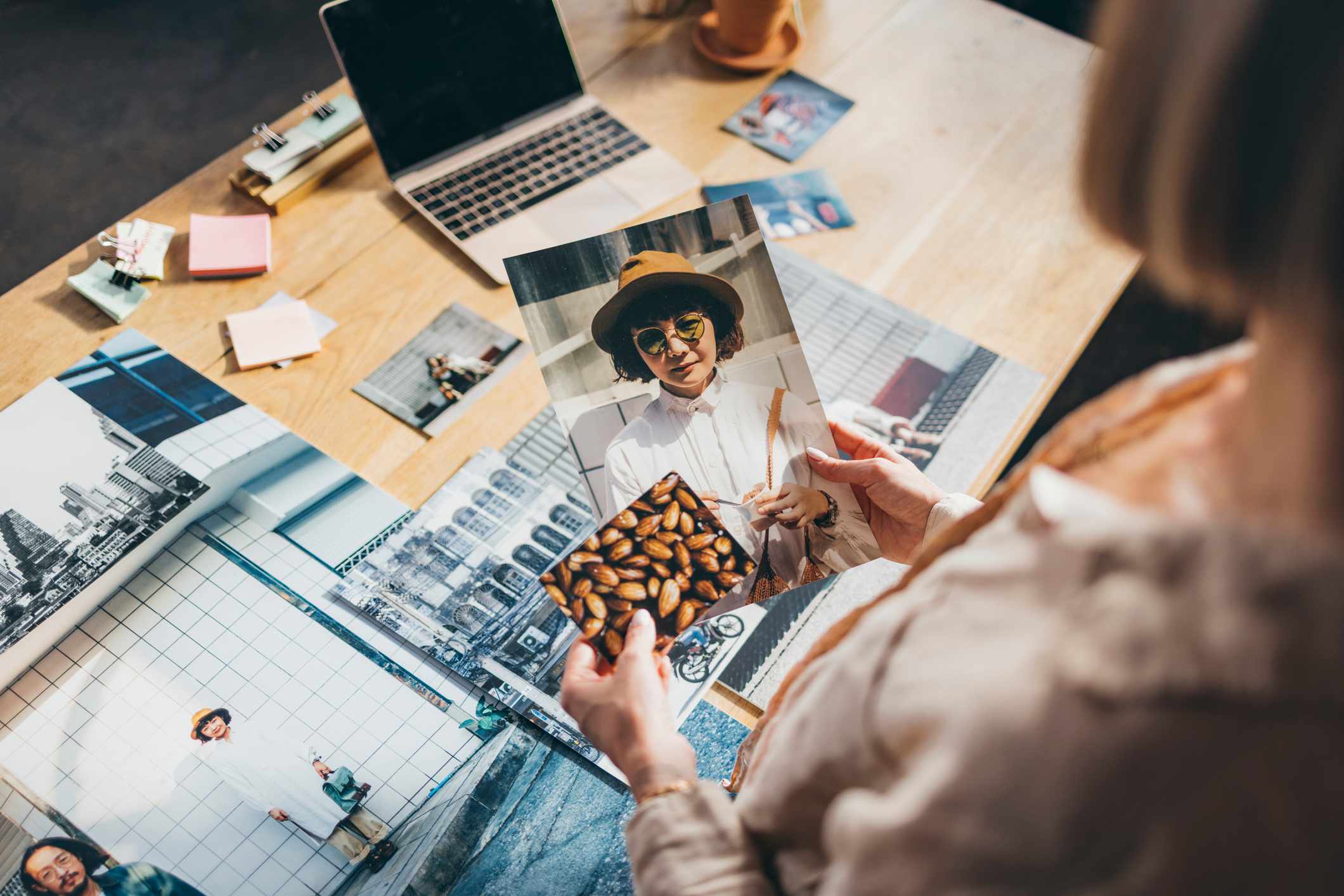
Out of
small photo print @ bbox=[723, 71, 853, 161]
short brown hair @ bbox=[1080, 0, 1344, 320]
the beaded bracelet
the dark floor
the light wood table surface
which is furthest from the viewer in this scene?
the dark floor

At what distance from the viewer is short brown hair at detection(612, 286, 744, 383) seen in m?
0.84

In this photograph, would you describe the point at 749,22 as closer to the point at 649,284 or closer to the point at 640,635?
the point at 649,284

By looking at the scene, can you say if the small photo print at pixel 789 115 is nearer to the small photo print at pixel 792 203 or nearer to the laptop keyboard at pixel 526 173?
the small photo print at pixel 792 203

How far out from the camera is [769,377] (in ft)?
2.83

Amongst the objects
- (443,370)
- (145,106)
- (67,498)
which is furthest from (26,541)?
(145,106)

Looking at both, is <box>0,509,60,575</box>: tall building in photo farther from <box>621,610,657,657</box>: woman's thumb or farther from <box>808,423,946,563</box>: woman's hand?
<box>808,423,946,563</box>: woman's hand

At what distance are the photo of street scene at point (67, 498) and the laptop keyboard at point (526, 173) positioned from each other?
0.46 m

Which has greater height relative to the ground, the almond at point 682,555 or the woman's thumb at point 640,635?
the almond at point 682,555

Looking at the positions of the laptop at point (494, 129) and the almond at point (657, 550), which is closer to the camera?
the almond at point (657, 550)

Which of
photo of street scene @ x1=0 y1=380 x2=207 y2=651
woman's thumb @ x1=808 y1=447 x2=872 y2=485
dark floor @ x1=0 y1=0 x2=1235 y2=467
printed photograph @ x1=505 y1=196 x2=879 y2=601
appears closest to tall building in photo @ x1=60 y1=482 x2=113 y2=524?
photo of street scene @ x1=0 y1=380 x2=207 y2=651

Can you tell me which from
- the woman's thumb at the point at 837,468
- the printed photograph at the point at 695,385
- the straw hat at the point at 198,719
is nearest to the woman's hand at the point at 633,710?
the printed photograph at the point at 695,385

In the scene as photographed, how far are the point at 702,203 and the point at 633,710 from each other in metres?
0.75

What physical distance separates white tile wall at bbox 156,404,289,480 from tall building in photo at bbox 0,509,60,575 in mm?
131

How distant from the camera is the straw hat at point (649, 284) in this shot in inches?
33.1
